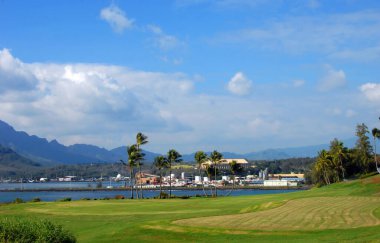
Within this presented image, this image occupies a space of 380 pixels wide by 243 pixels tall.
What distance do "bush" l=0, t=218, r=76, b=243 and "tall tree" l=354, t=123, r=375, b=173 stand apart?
114m

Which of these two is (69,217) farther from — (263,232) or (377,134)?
(377,134)

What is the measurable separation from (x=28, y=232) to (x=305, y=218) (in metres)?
23.7

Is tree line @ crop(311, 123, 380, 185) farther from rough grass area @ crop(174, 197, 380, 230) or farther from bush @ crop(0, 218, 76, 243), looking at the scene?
bush @ crop(0, 218, 76, 243)

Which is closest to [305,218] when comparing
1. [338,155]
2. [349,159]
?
[338,155]

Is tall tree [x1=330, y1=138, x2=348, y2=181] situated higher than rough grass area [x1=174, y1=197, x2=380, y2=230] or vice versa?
tall tree [x1=330, y1=138, x2=348, y2=181]

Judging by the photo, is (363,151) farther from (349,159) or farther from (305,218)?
(305,218)

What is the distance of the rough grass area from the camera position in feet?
124

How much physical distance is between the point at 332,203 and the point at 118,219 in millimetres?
22237

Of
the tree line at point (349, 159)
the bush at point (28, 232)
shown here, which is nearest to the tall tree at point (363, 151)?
the tree line at point (349, 159)

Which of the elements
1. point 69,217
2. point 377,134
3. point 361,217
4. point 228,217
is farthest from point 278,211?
point 377,134

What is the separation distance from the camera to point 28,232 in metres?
25.8

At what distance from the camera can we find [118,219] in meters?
50.6

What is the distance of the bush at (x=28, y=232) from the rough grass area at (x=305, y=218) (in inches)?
624

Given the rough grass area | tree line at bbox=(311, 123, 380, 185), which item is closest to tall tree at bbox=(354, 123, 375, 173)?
tree line at bbox=(311, 123, 380, 185)
